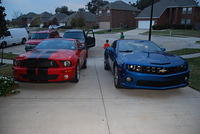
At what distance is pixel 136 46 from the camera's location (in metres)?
6.55

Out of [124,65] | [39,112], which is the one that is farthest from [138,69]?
[39,112]

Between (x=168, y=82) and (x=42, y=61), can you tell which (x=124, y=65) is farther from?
(x=42, y=61)

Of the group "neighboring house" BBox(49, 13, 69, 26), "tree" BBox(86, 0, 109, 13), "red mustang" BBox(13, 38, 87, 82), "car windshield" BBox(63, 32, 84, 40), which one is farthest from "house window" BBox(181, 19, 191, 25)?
"tree" BBox(86, 0, 109, 13)

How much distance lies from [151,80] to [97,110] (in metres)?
1.61

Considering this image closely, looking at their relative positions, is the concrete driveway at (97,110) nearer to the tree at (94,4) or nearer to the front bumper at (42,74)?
the front bumper at (42,74)

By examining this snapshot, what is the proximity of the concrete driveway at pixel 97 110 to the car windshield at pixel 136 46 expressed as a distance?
1.40 metres

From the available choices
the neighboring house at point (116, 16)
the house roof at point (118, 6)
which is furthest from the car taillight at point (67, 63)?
the house roof at point (118, 6)

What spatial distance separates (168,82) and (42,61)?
3.37 m

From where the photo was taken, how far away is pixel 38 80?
529cm

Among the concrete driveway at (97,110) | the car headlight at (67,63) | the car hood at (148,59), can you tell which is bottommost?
the concrete driveway at (97,110)

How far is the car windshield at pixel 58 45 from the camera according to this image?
6789 mm

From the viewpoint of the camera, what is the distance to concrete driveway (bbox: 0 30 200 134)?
3.51 m

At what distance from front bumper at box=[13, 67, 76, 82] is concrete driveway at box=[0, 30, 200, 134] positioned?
1.10 feet

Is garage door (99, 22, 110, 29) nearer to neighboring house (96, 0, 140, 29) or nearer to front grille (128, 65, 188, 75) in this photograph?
neighboring house (96, 0, 140, 29)
